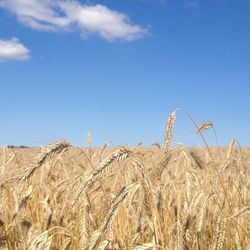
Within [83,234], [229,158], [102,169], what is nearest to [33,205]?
[229,158]

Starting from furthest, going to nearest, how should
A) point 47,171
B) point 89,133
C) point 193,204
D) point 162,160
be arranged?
point 47,171
point 89,133
point 162,160
point 193,204

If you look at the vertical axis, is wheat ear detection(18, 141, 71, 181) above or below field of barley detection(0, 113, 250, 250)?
above

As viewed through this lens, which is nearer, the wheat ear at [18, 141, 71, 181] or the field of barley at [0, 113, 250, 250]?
the field of barley at [0, 113, 250, 250]

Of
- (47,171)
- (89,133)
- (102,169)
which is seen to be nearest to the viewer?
(102,169)

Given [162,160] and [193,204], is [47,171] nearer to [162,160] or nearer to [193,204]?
[162,160]

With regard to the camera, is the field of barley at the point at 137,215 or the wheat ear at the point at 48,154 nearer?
the field of barley at the point at 137,215

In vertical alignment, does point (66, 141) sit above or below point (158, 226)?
above

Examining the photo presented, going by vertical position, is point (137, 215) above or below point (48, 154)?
below

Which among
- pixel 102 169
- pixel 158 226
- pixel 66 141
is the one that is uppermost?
pixel 66 141

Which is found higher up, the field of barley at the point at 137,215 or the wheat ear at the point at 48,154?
the wheat ear at the point at 48,154

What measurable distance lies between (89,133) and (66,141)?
4.10 feet

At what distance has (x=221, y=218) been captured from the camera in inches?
92.6

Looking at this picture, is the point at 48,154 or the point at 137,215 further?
the point at 137,215

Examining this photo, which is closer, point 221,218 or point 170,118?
point 221,218
